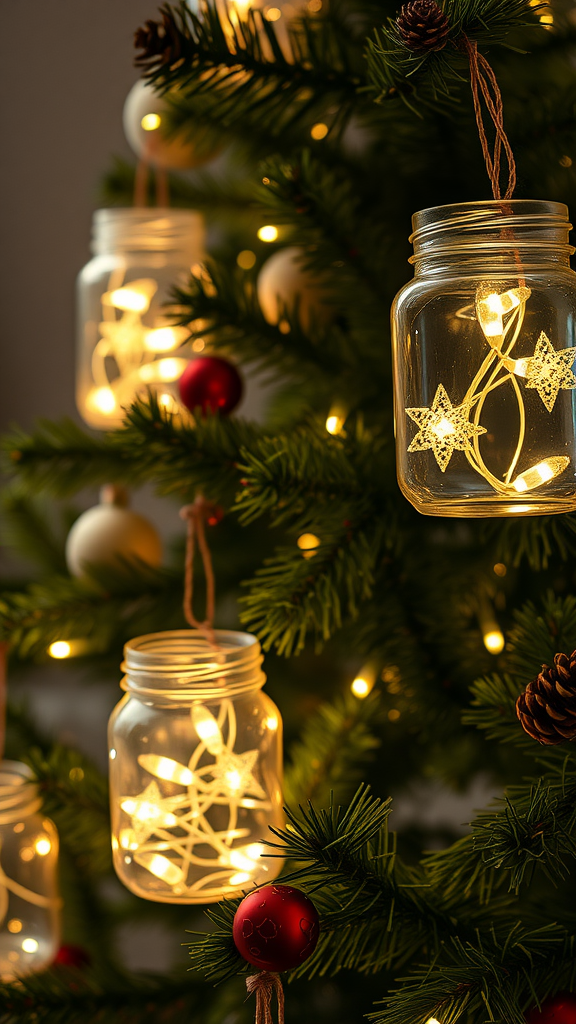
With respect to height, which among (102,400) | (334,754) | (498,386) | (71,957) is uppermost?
(498,386)

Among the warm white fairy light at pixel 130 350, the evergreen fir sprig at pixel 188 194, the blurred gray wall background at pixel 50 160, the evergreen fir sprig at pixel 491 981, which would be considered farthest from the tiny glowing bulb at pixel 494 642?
the blurred gray wall background at pixel 50 160

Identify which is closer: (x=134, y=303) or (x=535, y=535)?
(x=535, y=535)

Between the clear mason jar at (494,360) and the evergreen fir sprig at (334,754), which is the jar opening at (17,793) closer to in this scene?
the evergreen fir sprig at (334,754)

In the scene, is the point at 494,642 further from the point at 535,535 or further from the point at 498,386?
the point at 498,386

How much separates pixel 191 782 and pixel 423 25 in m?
0.45

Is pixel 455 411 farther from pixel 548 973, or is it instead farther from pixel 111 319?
pixel 111 319

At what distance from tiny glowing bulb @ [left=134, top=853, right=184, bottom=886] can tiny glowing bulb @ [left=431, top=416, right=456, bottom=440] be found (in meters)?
0.33

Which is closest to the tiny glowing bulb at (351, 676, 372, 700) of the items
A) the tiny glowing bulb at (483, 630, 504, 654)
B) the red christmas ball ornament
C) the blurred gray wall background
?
the tiny glowing bulb at (483, 630, 504, 654)

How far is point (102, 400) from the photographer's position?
83cm

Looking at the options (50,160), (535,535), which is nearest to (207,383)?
(535,535)

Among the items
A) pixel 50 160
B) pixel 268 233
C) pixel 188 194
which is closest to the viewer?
pixel 268 233

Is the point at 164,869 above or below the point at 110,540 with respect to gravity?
below

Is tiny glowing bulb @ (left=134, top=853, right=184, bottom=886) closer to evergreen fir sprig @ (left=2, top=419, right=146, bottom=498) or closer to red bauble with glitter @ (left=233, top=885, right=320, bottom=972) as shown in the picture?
red bauble with glitter @ (left=233, top=885, right=320, bottom=972)

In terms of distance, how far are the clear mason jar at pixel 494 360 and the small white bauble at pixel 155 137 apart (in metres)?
0.41
